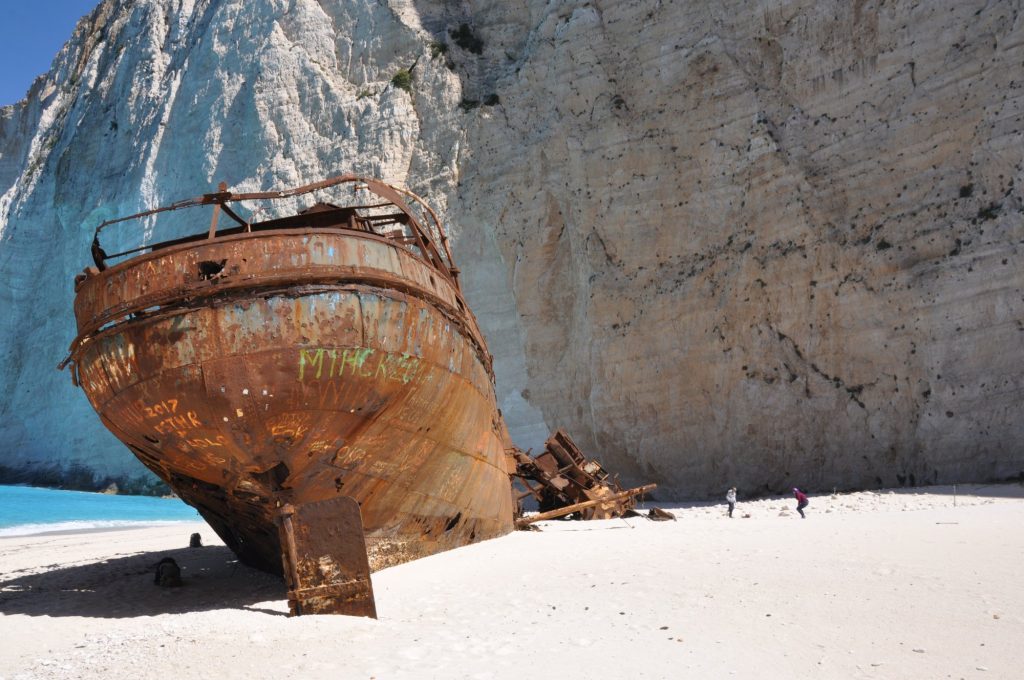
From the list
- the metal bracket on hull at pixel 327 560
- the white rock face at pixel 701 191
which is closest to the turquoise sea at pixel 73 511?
the white rock face at pixel 701 191

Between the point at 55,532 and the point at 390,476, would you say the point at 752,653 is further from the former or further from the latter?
the point at 55,532


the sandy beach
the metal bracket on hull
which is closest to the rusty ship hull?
the metal bracket on hull

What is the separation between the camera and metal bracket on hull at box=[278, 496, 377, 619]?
477 centimetres

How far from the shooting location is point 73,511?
28.2 metres

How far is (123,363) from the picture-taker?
5.64 meters

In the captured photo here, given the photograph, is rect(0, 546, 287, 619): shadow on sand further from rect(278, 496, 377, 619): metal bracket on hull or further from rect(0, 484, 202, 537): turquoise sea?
rect(0, 484, 202, 537): turquoise sea

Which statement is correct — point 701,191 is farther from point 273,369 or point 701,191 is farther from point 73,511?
point 73,511

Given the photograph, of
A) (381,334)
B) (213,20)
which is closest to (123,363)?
(381,334)

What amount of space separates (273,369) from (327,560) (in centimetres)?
152

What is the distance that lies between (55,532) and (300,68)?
60.7 feet

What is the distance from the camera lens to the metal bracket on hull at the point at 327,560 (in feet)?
15.6

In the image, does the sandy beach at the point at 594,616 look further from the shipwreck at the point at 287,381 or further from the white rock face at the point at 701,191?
the white rock face at the point at 701,191

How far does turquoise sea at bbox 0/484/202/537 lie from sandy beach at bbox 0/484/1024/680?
1904cm

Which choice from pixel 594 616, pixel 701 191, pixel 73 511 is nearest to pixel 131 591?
pixel 594 616
